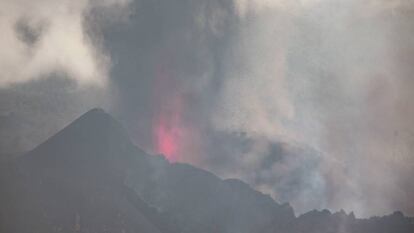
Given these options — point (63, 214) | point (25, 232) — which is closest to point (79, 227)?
point (63, 214)

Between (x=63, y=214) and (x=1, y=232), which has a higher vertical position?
(x=63, y=214)

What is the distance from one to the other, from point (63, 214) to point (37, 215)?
12803 millimetres

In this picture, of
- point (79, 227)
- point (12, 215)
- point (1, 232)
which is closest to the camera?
point (1, 232)

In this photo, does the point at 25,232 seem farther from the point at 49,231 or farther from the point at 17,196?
the point at 17,196

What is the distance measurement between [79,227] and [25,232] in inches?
1017

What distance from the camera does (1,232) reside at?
173 meters

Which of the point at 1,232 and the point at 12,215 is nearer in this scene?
the point at 1,232

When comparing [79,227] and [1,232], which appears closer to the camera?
[1,232]

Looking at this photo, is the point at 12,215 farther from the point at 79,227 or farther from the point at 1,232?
the point at 79,227

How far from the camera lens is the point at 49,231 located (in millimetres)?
183750

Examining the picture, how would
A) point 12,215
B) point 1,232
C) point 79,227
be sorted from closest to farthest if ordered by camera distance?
point 1,232 < point 12,215 < point 79,227

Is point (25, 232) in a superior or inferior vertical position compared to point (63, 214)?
inferior


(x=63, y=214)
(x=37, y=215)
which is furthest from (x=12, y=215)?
(x=63, y=214)

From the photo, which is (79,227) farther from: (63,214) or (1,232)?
(1,232)
